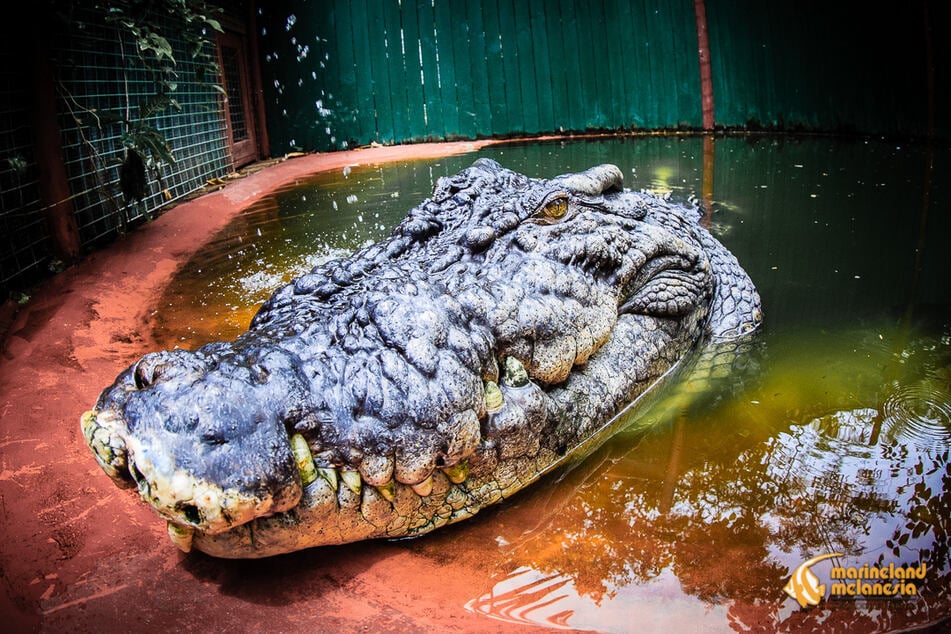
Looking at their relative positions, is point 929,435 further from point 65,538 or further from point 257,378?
point 65,538

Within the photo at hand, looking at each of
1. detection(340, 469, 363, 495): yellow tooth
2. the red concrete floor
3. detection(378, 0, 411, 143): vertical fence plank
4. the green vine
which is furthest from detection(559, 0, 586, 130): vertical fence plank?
detection(340, 469, 363, 495): yellow tooth

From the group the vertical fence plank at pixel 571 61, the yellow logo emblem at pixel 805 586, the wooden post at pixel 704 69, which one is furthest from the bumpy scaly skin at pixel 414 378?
the vertical fence plank at pixel 571 61

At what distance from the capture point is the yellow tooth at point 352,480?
174 cm

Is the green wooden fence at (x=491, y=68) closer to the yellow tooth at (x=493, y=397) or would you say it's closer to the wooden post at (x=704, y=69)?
the wooden post at (x=704, y=69)

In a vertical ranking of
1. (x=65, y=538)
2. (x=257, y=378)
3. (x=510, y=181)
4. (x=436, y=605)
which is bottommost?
(x=436, y=605)

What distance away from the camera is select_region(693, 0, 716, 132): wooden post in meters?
10.1

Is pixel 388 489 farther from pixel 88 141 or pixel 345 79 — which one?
pixel 345 79

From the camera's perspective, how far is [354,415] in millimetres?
1725

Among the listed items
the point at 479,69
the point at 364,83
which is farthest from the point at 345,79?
the point at 479,69

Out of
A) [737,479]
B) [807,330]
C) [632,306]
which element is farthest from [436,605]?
[807,330]

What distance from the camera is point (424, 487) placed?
1.89 m

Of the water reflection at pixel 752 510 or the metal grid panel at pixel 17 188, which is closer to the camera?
the water reflection at pixel 752 510

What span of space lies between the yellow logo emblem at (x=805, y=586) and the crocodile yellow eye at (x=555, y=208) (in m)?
1.42

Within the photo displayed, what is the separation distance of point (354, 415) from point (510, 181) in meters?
1.61
